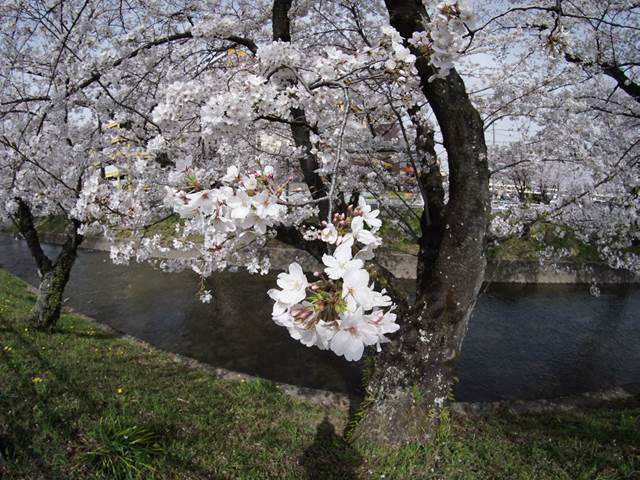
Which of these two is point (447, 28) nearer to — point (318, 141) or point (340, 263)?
point (340, 263)

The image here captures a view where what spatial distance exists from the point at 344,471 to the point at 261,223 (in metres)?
2.45

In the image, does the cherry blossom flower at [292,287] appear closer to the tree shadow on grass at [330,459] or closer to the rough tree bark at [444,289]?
the tree shadow on grass at [330,459]

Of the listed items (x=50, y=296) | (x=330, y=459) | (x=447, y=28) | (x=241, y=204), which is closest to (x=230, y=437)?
(x=330, y=459)

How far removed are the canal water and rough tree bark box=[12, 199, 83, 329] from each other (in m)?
2.07

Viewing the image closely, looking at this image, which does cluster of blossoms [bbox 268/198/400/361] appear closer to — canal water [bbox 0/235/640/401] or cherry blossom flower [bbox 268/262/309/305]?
cherry blossom flower [bbox 268/262/309/305]

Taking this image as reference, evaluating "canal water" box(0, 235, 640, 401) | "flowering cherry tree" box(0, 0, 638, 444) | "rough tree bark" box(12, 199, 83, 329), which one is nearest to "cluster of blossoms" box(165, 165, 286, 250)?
"flowering cherry tree" box(0, 0, 638, 444)

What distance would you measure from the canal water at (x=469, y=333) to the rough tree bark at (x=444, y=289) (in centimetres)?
284

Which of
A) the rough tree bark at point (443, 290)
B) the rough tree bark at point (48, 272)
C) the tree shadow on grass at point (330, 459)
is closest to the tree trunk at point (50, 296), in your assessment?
the rough tree bark at point (48, 272)

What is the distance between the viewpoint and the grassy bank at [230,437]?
2.78 m

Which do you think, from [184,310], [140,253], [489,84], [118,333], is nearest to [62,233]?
[184,310]

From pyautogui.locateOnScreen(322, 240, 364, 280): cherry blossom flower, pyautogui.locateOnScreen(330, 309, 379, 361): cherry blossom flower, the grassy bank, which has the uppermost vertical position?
pyautogui.locateOnScreen(322, 240, 364, 280): cherry blossom flower

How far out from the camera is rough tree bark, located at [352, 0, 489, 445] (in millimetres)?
3285

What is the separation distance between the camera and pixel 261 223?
146 centimetres

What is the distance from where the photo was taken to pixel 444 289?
3377 mm
